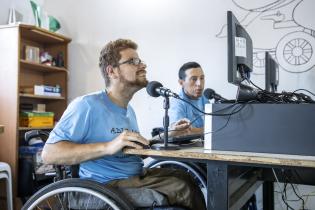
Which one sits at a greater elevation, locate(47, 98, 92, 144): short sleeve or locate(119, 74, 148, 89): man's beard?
locate(119, 74, 148, 89): man's beard

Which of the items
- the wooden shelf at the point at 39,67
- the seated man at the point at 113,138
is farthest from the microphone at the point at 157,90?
→ the wooden shelf at the point at 39,67

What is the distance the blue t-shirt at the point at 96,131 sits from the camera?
4.53ft

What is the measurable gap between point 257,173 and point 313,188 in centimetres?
126

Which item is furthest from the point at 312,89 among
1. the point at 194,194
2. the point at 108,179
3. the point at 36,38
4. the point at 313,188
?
the point at 36,38

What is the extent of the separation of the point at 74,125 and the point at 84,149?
0.47 ft

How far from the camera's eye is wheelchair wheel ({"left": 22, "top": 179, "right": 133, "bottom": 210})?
115cm

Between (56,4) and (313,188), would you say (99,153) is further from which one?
(56,4)

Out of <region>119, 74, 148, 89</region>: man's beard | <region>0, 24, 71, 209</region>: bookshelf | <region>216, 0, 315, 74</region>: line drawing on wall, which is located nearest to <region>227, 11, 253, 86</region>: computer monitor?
<region>119, 74, 148, 89</region>: man's beard

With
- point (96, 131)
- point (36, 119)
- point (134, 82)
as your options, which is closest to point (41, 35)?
point (36, 119)

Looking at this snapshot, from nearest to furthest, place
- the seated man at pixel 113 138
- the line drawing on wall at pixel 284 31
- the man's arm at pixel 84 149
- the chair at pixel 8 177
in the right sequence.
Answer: the man's arm at pixel 84 149 < the seated man at pixel 113 138 < the chair at pixel 8 177 < the line drawing on wall at pixel 284 31

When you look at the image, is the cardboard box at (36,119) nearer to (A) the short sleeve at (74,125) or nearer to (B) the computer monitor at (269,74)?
(A) the short sleeve at (74,125)

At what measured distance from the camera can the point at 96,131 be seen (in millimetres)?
1447

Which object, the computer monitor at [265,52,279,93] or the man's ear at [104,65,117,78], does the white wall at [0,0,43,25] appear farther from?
the computer monitor at [265,52,279,93]

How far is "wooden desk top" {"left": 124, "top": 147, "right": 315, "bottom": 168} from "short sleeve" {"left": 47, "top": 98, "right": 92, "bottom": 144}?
291 millimetres
